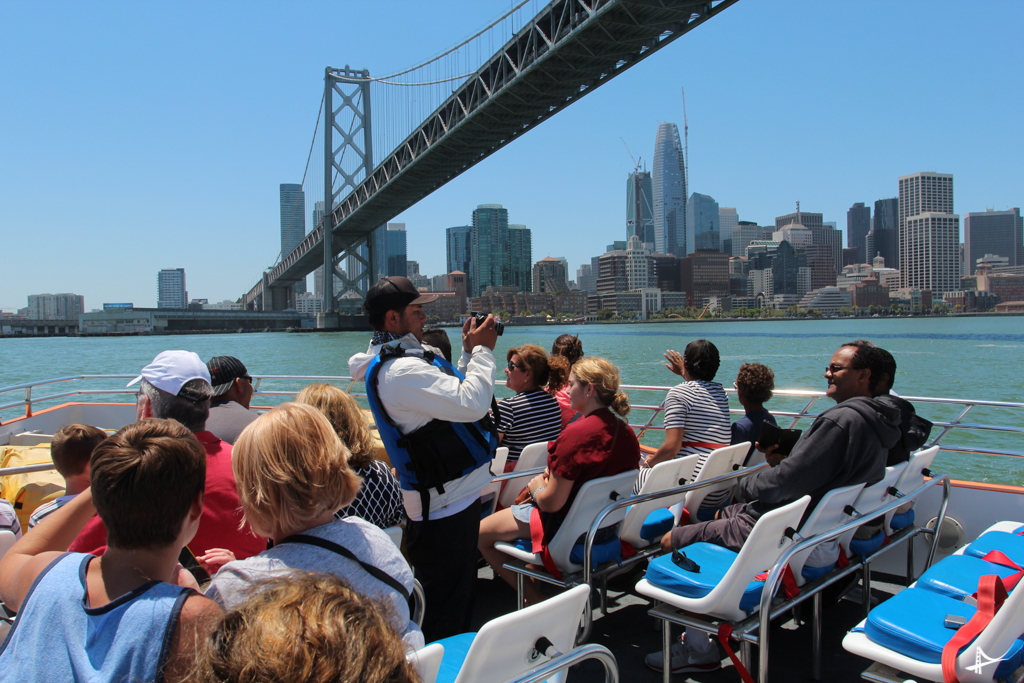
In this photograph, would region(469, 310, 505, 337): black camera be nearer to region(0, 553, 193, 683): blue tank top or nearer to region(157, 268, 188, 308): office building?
region(0, 553, 193, 683): blue tank top

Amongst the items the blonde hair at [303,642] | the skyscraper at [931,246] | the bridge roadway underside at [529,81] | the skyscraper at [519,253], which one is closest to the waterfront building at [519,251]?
the skyscraper at [519,253]

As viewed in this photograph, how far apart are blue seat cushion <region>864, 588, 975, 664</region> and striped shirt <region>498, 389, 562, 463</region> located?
162cm

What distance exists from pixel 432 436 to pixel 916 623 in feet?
4.17

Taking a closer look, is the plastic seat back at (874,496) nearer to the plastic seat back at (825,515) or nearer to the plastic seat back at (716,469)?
the plastic seat back at (825,515)

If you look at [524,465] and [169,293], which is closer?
[524,465]

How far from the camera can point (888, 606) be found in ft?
5.38

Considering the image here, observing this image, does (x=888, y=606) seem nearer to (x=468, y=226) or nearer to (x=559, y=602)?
(x=559, y=602)

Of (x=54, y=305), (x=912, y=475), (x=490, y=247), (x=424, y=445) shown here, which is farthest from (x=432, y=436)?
(x=54, y=305)

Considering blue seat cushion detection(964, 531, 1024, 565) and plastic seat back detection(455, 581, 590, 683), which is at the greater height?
plastic seat back detection(455, 581, 590, 683)

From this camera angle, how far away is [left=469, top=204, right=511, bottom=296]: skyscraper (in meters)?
130

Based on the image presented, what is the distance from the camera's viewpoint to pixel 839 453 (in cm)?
203

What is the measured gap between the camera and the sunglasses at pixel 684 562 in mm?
1894

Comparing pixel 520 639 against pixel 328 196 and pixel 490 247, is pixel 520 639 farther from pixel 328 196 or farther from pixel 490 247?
pixel 490 247

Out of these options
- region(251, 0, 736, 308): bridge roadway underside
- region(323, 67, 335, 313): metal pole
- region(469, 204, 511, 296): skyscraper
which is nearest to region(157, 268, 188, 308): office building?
region(469, 204, 511, 296): skyscraper
